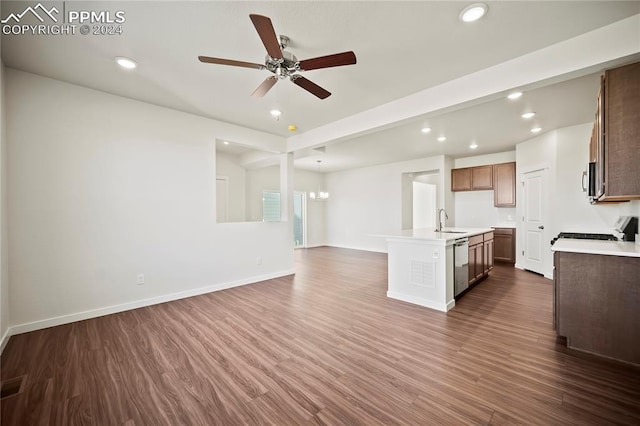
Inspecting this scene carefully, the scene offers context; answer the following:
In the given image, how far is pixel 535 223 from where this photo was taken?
531 cm

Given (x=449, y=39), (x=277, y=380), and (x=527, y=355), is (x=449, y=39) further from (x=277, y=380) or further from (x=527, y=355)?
(x=277, y=380)

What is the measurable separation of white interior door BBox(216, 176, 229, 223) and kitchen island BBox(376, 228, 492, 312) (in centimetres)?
469

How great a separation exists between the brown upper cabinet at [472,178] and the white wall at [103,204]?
6.02 meters

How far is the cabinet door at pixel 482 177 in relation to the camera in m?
6.43

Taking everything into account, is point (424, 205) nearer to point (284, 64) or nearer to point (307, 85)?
point (307, 85)

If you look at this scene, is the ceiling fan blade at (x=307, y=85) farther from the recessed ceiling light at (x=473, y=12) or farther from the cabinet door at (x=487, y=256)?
the cabinet door at (x=487, y=256)

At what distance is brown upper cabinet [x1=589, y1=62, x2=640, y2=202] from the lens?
2008 millimetres

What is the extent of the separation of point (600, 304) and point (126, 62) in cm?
504

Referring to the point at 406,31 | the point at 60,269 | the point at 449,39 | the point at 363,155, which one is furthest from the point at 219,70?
the point at 363,155

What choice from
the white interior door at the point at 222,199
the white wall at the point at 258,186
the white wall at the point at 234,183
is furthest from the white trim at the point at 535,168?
the white interior door at the point at 222,199

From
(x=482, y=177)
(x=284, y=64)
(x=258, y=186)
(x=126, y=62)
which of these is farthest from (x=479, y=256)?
(x=258, y=186)

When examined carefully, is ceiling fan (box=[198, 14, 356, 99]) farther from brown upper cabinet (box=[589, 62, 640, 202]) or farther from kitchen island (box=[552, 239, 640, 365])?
kitchen island (box=[552, 239, 640, 365])

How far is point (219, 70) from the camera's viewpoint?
9.14 ft

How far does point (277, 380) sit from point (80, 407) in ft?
4.39
